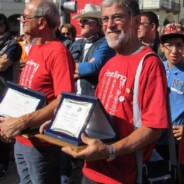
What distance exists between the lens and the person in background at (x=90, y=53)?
4.20 metres

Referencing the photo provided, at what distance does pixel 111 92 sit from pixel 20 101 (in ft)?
2.24

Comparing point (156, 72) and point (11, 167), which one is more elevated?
point (156, 72)

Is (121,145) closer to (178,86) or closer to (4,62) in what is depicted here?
(178,86)

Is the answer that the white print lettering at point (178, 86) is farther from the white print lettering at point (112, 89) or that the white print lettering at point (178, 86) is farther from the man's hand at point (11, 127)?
the man's hand at point (11, 127)

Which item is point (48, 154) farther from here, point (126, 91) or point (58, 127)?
point (126, 91)

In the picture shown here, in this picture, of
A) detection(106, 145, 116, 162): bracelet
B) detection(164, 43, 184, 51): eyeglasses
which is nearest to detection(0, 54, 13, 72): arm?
detection(164, 43, 184, 51): eyeglasses

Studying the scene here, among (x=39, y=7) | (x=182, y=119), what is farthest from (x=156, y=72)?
(x=39, y=7)

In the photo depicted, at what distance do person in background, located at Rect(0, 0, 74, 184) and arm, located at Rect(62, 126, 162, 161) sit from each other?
2.13 feet

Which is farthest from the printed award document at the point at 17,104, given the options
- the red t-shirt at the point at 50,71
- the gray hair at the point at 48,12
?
the gray hair at the point at 48,12

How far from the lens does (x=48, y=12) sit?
3.04 m

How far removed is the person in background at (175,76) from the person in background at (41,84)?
0.77 m

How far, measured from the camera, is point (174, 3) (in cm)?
4853

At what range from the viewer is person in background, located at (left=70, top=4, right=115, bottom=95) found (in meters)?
4.20

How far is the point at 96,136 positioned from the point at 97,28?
8.78ft
